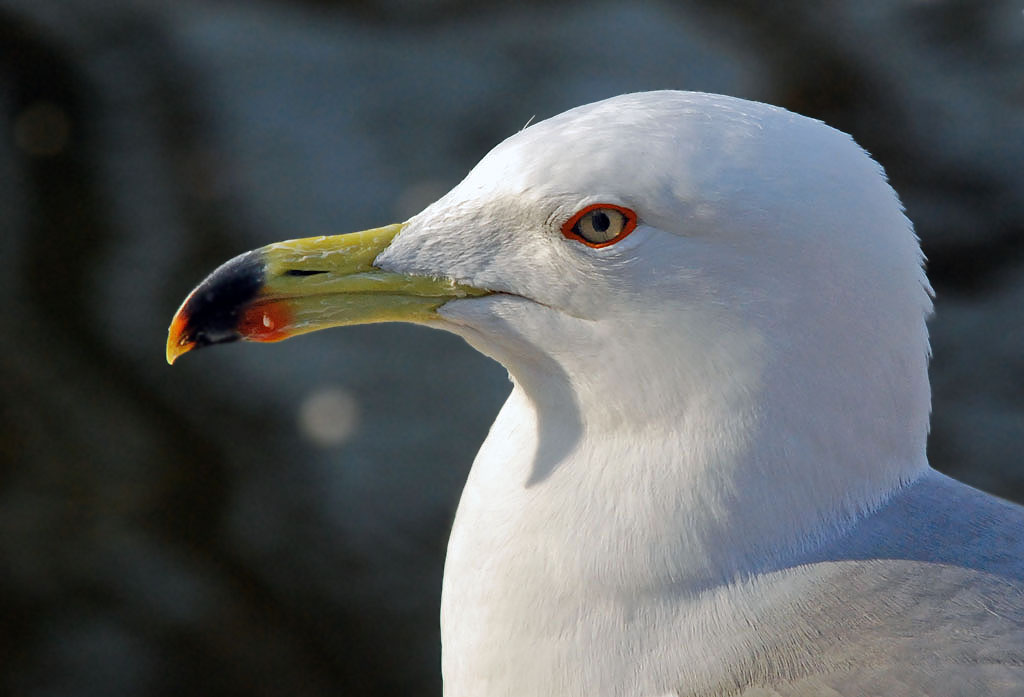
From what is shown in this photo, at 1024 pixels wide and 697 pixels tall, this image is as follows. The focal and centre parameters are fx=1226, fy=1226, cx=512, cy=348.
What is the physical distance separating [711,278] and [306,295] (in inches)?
17.6

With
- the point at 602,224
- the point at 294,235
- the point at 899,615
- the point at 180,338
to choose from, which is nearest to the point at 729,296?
the point at 602,224

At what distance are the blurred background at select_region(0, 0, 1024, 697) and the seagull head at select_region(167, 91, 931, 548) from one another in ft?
4.91

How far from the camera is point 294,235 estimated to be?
313cm

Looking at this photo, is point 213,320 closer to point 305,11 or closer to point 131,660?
point 131,660

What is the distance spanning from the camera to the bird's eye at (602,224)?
1.23 m

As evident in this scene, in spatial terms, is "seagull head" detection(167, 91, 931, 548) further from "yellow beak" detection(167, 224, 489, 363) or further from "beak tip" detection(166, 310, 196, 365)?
"beak tip" detection(166, 310, 196, 365)

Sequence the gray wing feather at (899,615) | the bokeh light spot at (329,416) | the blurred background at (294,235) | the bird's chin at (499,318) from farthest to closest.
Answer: the bokeh light spot at (329,416) → the blurred background at (294,235) → the bird's chin at (499,318) → the gray wing feather at (899,615)

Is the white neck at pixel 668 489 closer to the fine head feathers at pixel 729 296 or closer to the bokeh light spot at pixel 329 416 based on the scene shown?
the fine head feathers at pixel 729 296

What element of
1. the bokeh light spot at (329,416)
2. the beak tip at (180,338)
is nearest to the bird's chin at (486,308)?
the beak tip at (180,338)

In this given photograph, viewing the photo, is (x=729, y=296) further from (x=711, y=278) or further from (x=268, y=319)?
(x=268, y=319)

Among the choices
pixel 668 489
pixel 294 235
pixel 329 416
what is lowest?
pixel 668 489

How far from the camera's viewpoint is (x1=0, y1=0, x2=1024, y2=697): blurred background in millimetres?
2639

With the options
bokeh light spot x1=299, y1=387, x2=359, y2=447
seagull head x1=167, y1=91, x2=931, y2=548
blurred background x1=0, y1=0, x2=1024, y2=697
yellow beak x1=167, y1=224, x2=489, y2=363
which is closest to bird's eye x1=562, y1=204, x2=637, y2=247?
seagull head x1=167, y1=91, x2=931, y2=548

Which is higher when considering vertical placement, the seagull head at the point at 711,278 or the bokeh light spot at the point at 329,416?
the bokeh light spot at the point at 329,416
